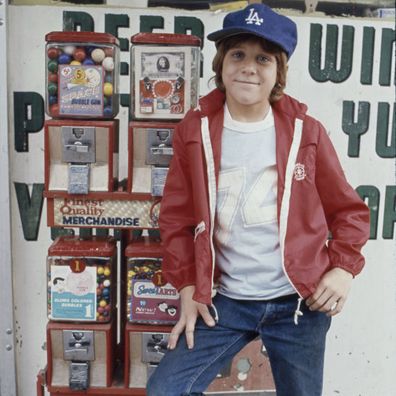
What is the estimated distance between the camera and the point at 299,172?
6.51 feet

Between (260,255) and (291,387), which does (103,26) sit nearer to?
(260,255)

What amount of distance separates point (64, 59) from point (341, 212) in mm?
1257

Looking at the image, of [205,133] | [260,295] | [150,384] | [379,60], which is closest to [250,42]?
[205,133]

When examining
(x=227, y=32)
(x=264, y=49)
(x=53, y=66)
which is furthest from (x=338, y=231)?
(x=53, y=66)

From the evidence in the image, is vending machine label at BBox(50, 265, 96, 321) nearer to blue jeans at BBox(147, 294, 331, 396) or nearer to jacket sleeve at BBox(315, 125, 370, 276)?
blue jeans at BBox(147, 294, 331, 396)

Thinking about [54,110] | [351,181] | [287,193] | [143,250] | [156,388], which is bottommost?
[156,388]

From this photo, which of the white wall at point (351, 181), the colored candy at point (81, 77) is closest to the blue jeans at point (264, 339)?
the colored candy at point (81, 77)

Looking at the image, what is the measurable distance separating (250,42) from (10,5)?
5.32ft

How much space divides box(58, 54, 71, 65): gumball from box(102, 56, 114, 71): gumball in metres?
0.14

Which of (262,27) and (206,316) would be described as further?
(206,316)

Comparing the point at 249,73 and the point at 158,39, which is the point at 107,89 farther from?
the point at 249,73

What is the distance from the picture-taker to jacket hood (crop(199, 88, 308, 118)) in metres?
2.06

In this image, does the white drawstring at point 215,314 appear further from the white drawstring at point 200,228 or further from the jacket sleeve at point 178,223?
the white drawstring at point 200,228

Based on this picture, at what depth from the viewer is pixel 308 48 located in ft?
10.5
